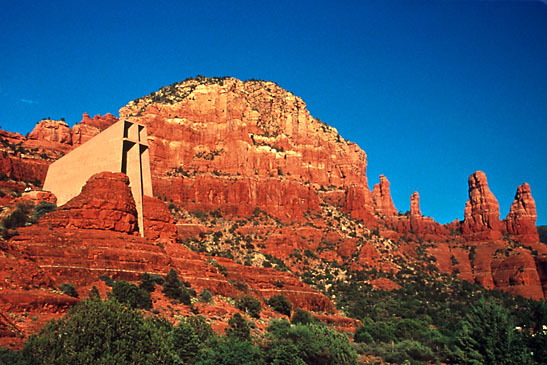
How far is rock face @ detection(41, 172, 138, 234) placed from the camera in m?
39.6

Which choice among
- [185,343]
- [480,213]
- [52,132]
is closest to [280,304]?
[185,343]

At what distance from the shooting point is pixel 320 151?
446 ft

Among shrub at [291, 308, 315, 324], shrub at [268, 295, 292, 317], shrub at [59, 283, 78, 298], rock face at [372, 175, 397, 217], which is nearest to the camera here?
shrub at [59, 283, 78, 298]

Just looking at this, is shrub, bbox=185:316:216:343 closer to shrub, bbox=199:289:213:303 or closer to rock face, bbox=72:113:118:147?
shrub, bbox=199:289:213:303

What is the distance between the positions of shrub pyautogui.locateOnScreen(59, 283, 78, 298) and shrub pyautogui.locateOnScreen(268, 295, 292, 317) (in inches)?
858

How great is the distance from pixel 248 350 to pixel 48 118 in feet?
294

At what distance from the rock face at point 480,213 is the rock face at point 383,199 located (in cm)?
2415

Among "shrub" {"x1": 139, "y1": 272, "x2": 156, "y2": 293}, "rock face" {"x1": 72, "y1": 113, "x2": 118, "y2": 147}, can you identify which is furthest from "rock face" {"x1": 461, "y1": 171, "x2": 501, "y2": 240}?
"shrub" {"x1": 139, "y1": 272, "x2": 156, "y2": 293}

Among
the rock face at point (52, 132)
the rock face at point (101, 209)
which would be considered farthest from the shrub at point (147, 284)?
the rock face at point (52, 132)

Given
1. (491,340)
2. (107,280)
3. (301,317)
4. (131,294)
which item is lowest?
(301,317)

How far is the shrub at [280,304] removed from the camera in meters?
48.9

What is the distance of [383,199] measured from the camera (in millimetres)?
158500

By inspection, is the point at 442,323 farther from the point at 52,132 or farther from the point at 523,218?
the point at 52,132

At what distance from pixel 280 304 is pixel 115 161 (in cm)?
1997
